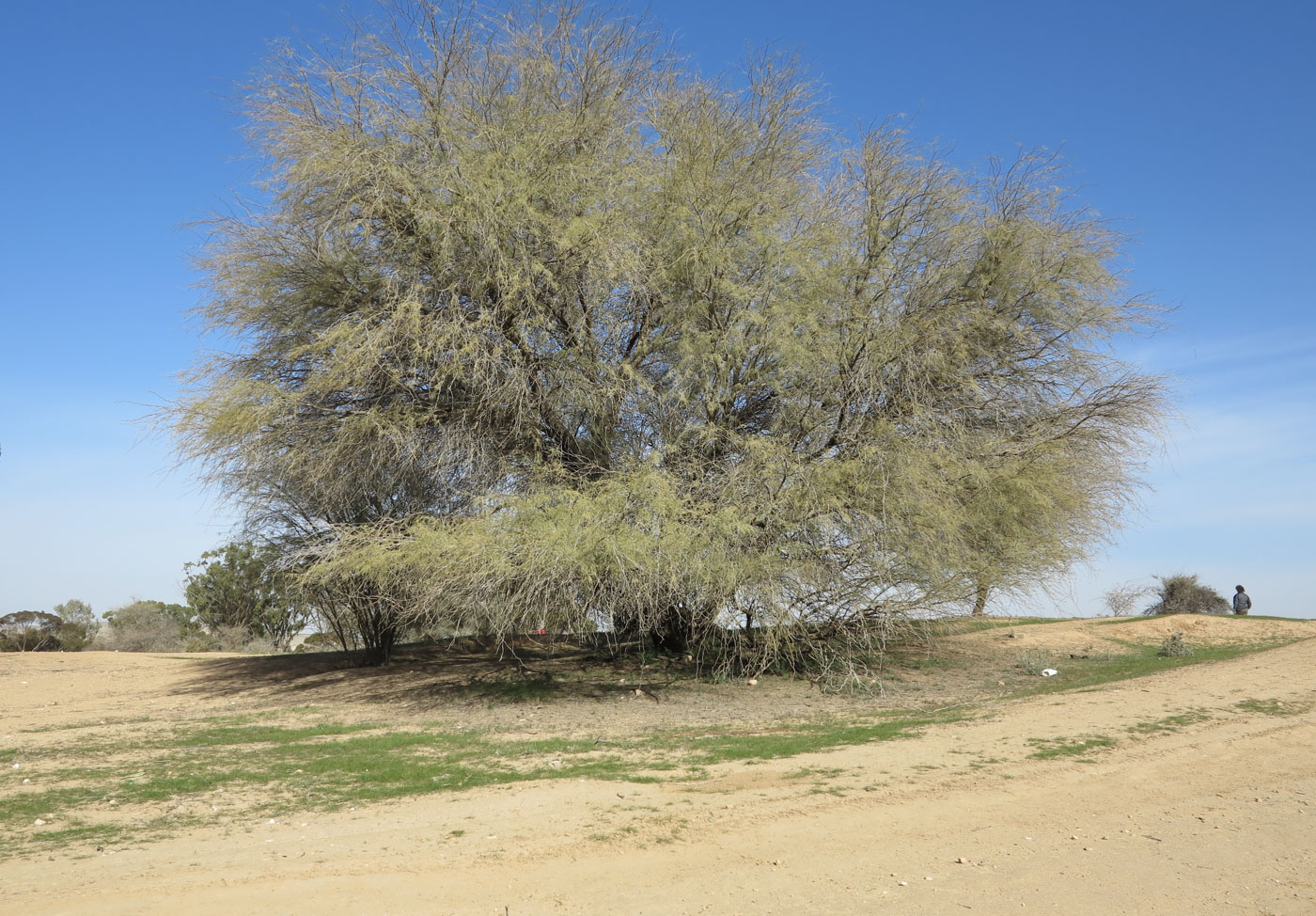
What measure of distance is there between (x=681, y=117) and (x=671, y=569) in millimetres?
7980

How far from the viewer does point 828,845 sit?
7.00m

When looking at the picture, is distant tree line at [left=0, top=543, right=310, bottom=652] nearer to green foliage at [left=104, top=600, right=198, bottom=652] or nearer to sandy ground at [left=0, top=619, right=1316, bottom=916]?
green foliage at [left=104, top=600, right=198, bottom=652]

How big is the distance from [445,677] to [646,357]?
716cm

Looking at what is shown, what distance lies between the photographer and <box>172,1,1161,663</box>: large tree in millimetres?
13938

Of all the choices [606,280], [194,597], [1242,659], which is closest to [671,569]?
[606,280]

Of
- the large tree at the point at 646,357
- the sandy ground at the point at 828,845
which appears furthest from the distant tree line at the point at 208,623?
the sandy ground at the point at 828,845

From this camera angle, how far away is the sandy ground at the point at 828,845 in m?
5.98

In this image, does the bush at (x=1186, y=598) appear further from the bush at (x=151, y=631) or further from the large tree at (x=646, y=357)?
the bush at (x=151, y=631)

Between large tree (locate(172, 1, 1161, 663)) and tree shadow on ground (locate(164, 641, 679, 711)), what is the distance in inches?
62.3

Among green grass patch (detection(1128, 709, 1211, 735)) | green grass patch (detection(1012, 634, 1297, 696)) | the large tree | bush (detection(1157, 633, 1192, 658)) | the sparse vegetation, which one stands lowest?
the sparse vegetation

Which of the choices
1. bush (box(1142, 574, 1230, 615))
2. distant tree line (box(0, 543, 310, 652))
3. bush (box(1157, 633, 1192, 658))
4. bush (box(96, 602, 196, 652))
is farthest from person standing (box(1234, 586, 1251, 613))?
bush (box(96, 602, 196, 652))

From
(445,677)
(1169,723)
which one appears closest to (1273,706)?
(1169,723)

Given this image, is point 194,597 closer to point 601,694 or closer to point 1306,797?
point 601,694

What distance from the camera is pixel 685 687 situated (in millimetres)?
15750
